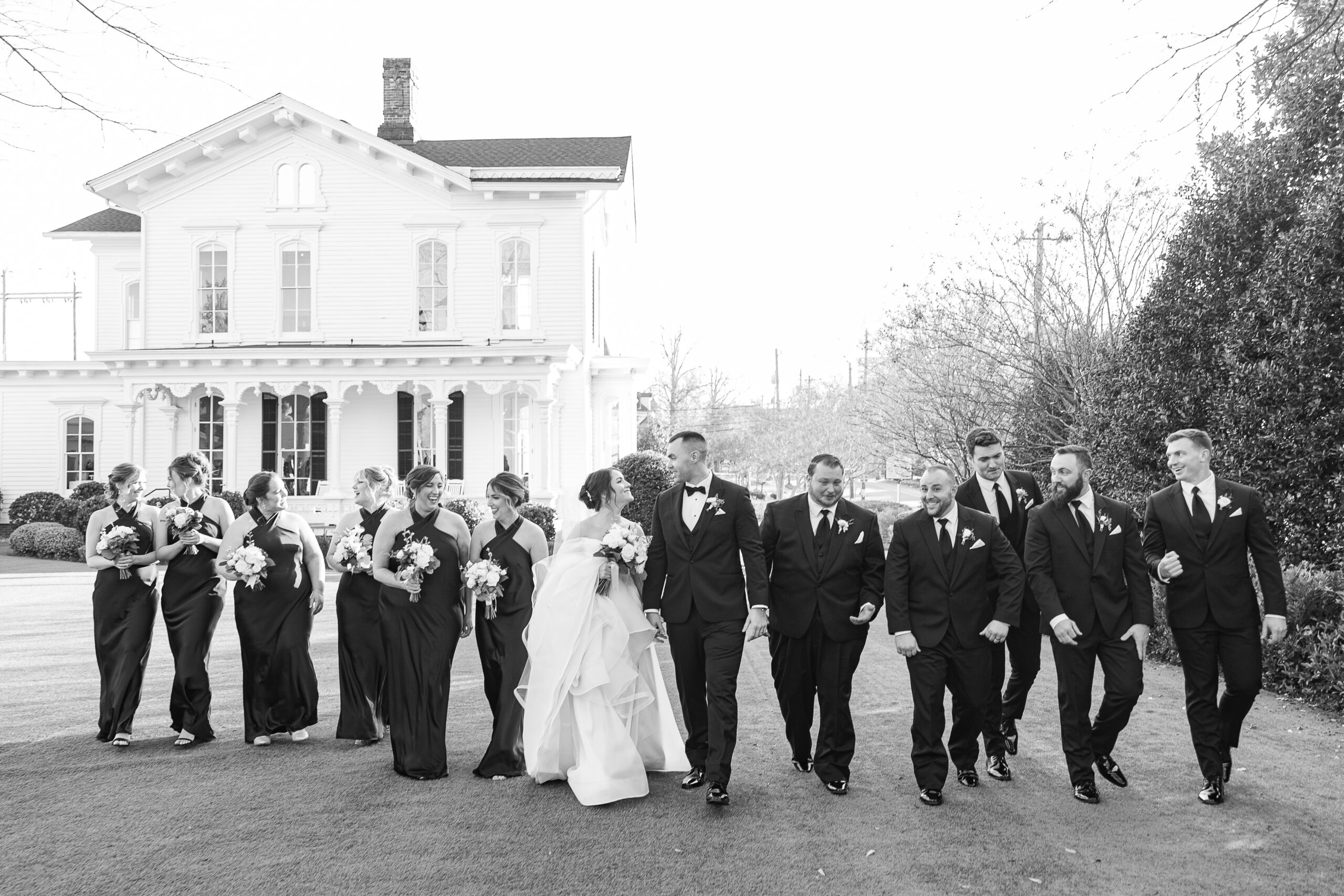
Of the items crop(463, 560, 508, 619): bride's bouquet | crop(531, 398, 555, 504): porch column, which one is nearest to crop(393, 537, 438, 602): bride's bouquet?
crop(463, 560, 508, 619): bride's bouquet

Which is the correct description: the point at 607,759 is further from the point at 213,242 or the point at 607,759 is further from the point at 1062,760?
the point at 213,242

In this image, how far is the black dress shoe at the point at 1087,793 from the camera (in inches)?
237

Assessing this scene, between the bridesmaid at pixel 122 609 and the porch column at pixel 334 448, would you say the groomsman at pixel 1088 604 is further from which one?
the porch column at pixel 334 448

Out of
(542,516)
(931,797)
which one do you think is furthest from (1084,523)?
(542,516)

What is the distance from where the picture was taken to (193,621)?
768 centimetres

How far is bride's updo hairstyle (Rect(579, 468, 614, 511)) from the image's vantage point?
22.2ft

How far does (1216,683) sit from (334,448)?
20.8 metres

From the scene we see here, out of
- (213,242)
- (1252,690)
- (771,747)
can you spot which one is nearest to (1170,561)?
(1252,690)

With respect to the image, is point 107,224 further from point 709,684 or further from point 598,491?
point 709,684

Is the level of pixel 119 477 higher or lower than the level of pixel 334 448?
lower

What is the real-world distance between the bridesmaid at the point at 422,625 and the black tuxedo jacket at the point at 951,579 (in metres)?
2.99

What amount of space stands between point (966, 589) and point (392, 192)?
21.9 meters

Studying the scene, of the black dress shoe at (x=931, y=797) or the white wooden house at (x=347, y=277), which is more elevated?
the white wooden house at (x=347, y=277)

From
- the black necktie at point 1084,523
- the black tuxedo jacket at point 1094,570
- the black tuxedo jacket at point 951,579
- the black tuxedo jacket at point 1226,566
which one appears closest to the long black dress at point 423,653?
the black tuxedo jacket at point 951,579
